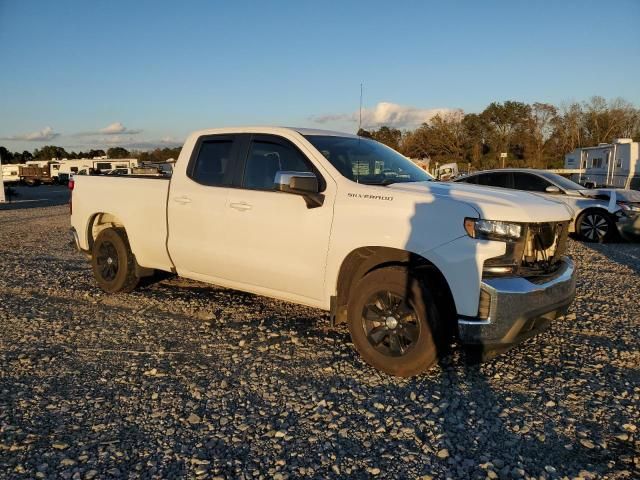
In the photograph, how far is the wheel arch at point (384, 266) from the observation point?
160 inches

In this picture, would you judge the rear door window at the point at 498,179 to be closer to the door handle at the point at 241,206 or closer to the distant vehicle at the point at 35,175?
the door handle at the point at 241,206

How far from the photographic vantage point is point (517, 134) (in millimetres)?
54812

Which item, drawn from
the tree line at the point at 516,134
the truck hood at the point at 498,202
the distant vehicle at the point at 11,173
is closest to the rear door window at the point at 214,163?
the truck hood at the point at 498,202

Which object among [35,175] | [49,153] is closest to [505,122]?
[35,175]

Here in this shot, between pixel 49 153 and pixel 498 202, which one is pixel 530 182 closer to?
pixel 498 202

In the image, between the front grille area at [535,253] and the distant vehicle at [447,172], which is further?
the distant vehicle at [447,172]

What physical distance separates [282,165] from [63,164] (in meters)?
66.1

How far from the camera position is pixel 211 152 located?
18.4 feet

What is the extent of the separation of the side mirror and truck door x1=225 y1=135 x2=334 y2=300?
0.23 feet

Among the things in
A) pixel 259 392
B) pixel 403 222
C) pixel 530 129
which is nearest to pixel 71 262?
pixel 259 392

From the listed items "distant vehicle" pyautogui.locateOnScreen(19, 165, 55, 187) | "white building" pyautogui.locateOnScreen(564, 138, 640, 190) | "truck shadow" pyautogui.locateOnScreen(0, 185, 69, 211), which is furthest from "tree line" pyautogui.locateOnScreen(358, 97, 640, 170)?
"distant vehicle" pyautogui.locateOnScreen(19, 165, 55, 187)

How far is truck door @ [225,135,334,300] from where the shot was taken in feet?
15.0

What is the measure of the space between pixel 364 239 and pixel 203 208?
1.94 meters

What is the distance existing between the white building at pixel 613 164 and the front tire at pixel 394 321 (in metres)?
17.8
